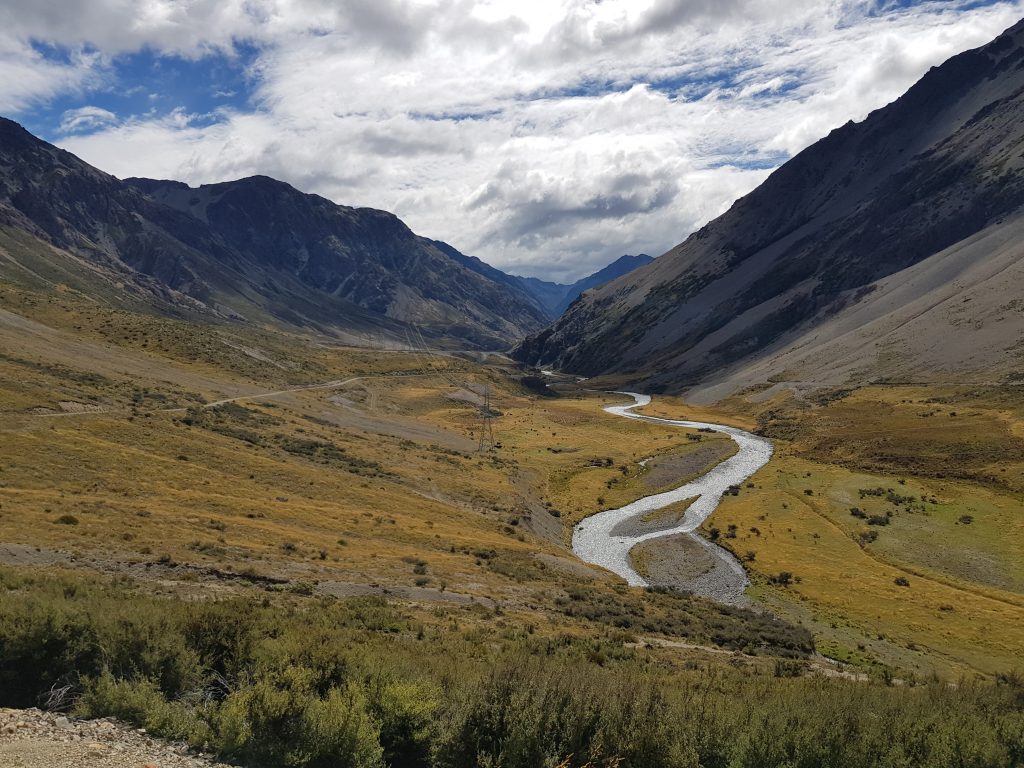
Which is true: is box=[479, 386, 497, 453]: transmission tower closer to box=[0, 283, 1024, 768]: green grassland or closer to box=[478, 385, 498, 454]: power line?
box=[478, 385, 498, 454]: power line

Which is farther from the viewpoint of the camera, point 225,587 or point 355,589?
point 355,589

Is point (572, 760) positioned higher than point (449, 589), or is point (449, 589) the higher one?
point (572, 760)

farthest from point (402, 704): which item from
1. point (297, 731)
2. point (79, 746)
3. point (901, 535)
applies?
point (901, 535)

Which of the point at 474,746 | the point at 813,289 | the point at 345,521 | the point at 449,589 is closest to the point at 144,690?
the point at 474,746

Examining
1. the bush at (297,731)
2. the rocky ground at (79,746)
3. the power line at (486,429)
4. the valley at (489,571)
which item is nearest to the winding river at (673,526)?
the valley at (489,571)

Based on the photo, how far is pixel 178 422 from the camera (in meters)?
59.3

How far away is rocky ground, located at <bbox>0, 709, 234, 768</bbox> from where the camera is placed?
33.3ft

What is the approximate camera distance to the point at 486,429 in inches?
4491

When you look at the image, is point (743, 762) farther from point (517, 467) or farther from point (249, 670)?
point (517, 467)

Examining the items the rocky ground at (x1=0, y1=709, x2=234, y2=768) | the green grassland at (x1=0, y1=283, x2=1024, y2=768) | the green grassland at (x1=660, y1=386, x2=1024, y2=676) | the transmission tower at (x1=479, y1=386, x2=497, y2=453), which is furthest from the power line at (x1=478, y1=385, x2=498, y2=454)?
the rocky ground at (x1=0, y1=709, x2=234, y2=768)

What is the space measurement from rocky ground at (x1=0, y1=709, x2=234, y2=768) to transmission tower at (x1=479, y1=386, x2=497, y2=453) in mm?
80486

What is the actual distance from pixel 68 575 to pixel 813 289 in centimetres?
21512

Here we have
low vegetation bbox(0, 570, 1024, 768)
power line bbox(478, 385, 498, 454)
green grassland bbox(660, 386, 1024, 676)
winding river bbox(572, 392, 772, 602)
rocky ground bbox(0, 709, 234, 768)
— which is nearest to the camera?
rocky ground bbox(0, 709, 234, 768)

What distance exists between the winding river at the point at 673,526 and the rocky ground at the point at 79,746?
3878 cm
